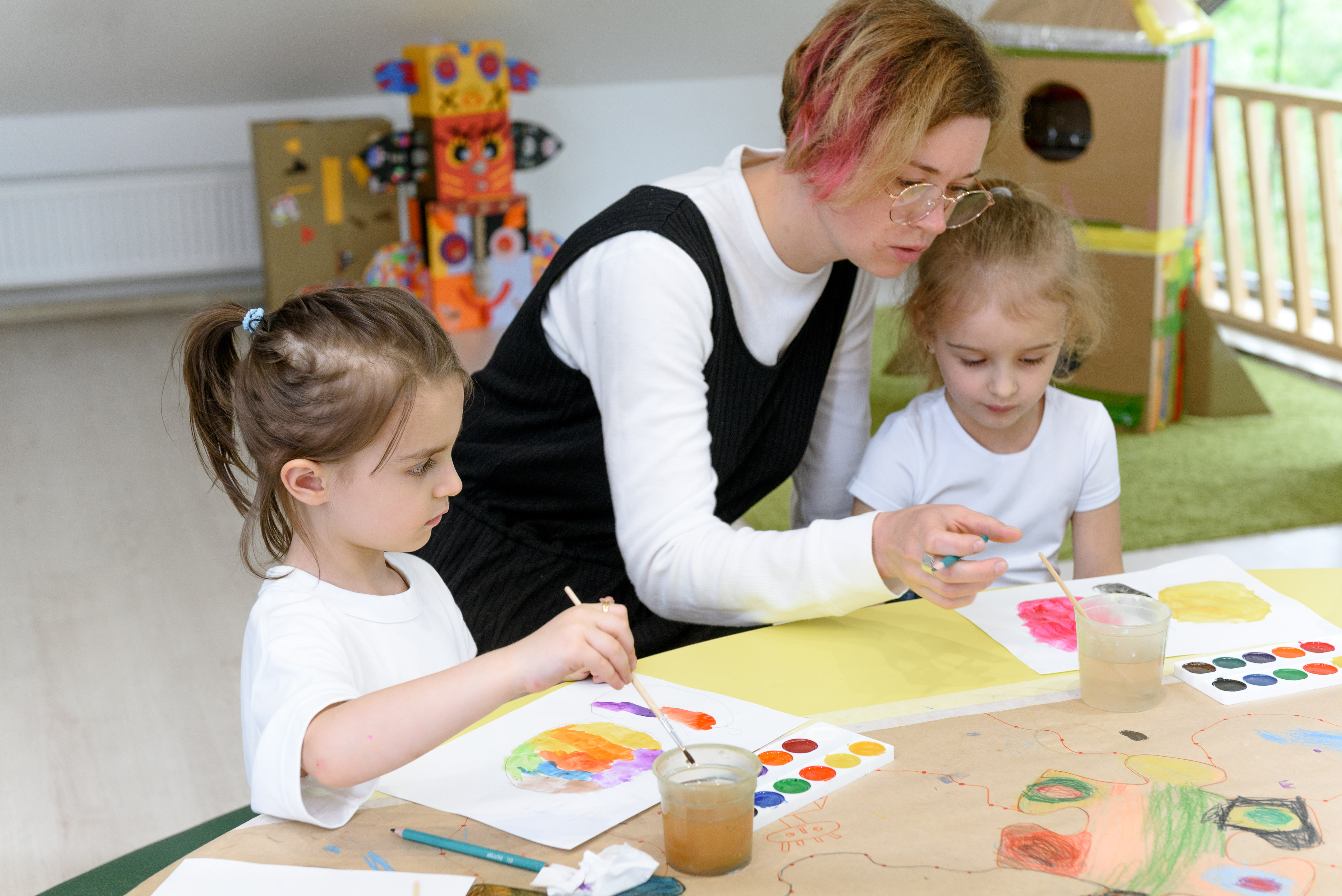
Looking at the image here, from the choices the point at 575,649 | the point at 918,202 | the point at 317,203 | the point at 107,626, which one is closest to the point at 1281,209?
the point at 317,203

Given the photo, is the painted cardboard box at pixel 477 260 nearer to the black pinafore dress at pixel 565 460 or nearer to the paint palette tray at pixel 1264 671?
the black pinafore dress at pixel 565 460

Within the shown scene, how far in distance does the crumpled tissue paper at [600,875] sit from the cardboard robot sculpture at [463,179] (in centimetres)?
320

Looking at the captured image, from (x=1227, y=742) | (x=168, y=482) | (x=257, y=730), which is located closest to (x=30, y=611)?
(x=168, y=482)

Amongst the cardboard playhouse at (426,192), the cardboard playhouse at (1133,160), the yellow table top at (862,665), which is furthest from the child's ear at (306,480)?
the cardboard playhouse at (426,192)

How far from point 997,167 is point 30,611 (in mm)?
2002

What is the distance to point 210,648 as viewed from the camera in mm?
2334

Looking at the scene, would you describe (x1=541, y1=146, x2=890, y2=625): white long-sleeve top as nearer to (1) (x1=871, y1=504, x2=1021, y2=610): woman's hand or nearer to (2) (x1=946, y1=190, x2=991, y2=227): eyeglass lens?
(1) (x1=871, y1=504, x2=1021, y2=610): woman's hand

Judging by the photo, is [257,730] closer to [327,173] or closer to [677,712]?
[677,712]

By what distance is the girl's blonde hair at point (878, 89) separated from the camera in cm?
117

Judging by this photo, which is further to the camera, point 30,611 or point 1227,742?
point 30,611

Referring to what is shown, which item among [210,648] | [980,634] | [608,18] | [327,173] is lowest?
[210,648]

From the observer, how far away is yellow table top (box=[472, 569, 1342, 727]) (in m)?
0.97

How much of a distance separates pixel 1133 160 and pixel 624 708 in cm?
265

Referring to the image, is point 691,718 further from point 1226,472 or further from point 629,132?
point 629,132
